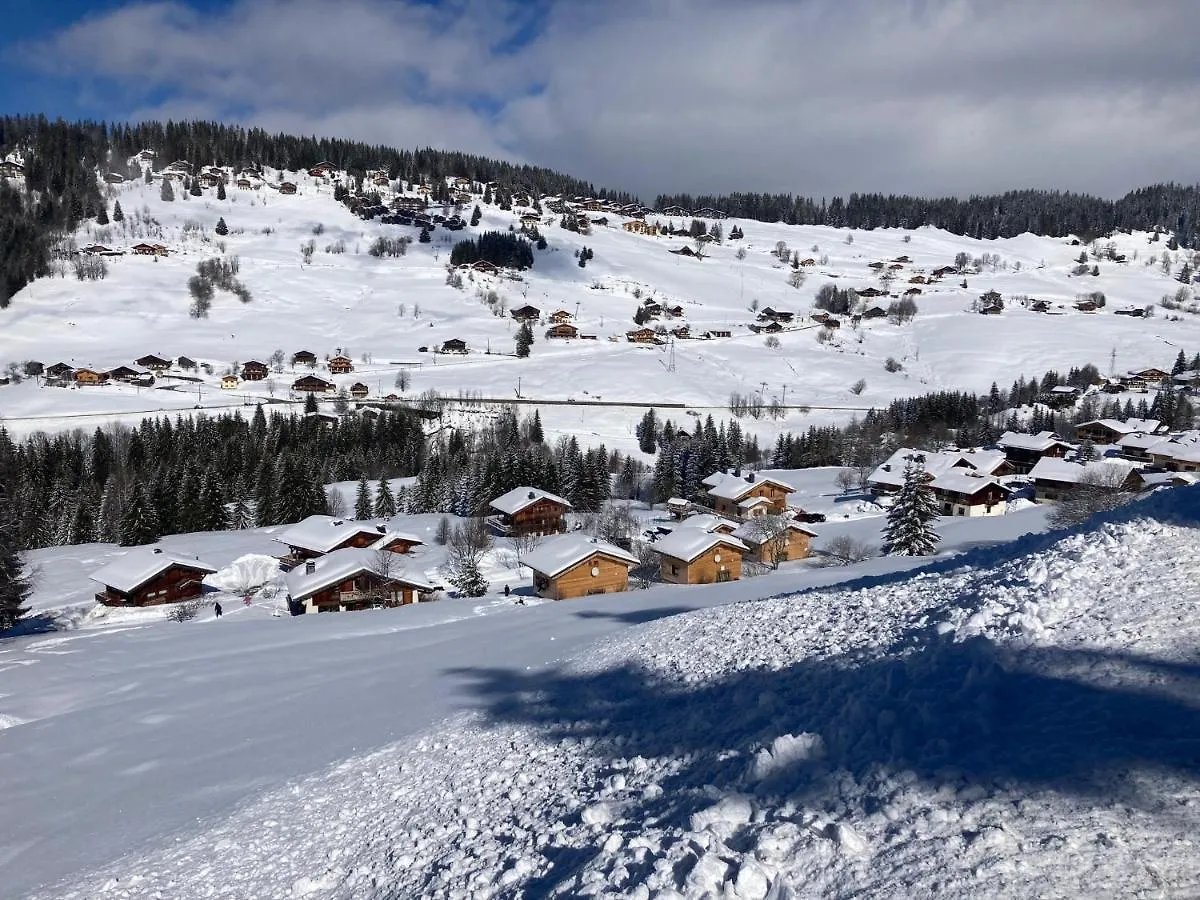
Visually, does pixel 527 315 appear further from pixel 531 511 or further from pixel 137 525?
pixel 137 525

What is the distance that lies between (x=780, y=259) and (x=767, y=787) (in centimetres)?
17934

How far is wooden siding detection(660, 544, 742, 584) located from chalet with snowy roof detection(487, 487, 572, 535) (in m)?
14.5

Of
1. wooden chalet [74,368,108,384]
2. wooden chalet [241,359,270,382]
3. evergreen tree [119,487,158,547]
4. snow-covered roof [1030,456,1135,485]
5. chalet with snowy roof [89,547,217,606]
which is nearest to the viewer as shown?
chalet with snowy roof [89,547,217,606]

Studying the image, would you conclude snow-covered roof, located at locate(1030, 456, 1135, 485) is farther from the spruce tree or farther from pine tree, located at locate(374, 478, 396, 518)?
the spruce tree

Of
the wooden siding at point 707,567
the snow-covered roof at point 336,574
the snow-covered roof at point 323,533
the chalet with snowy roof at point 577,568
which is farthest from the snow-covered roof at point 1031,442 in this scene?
the snow-covered roof at point 323,533

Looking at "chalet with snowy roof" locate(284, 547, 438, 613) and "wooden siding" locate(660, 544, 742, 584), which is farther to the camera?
"wooden siding" locate(660, 544, 742, 584)

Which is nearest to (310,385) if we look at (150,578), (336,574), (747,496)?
(150,578)

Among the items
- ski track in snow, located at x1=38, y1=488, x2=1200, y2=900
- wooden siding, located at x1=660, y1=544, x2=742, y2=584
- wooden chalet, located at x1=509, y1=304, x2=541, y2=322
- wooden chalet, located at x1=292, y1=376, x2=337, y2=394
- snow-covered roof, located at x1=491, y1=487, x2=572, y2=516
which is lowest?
wooden siding, located at x1=660, y1=544, x2=742, y2=584

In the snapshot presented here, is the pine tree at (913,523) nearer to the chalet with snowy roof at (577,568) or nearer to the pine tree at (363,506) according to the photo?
the chalet with snowy roof at (577,568)

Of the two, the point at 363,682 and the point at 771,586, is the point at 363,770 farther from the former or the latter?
the point at 771,586

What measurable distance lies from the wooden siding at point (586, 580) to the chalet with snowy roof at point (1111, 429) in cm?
5994

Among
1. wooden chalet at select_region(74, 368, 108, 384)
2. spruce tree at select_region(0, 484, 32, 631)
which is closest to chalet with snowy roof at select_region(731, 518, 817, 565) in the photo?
spruce tree at select_region(0, 484, 32, 631)

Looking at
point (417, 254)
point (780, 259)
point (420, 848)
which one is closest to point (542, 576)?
point (420, 848)

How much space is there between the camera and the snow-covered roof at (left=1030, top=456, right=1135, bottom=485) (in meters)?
48.2
